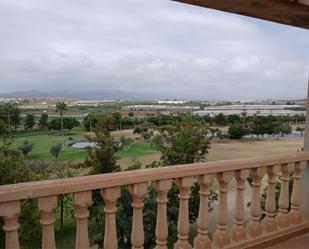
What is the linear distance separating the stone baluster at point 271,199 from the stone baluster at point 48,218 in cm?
162

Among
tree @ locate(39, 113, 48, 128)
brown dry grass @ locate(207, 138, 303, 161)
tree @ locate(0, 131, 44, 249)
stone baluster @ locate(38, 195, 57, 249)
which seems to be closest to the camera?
stone baluster @ locate(38, 195, 57, 249)

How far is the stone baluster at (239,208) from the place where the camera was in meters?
2.16

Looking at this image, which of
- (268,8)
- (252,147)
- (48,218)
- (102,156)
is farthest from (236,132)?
(48,218)

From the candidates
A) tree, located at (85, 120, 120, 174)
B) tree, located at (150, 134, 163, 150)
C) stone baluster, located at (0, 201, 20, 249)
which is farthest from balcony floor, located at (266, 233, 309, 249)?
tree, located at (150, 134, 163, 150)

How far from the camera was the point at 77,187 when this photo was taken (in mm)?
1514

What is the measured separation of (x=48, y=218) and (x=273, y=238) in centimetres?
181

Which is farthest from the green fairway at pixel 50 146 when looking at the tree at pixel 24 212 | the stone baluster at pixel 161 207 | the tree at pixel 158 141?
the stone baluster at pixel 161 207

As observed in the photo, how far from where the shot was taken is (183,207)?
6.20 ft

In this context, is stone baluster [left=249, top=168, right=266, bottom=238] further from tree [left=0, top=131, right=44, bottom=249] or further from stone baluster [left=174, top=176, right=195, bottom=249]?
tree [left=0, top=131, right=44, bottom=249]

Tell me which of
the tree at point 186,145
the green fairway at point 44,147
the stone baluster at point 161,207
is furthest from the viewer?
the green fairway at point 44,147

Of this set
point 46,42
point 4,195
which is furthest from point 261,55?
point 4,195

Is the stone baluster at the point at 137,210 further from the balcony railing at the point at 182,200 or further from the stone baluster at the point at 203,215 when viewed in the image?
the stone baluster at the point at 203,215

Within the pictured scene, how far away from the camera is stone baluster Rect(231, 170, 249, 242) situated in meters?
2.16

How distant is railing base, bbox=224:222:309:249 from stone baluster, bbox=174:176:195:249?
1.37 feet
